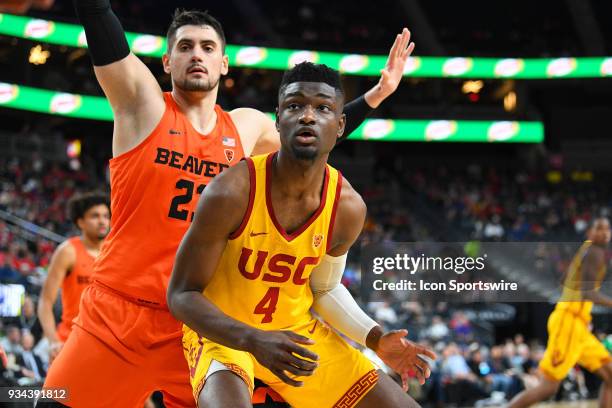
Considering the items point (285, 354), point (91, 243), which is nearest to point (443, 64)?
point (91, 243)

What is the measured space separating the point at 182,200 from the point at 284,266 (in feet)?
2.21

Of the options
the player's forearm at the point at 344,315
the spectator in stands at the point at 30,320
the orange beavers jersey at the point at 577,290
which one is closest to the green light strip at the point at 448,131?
the spectator in stands at the point at 30,320

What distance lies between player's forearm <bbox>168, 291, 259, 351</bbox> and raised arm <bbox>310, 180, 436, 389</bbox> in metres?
0.70

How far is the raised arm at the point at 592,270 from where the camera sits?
25.0 feet

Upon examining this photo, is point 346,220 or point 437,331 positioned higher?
point 437,331

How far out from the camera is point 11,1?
193 centimetres

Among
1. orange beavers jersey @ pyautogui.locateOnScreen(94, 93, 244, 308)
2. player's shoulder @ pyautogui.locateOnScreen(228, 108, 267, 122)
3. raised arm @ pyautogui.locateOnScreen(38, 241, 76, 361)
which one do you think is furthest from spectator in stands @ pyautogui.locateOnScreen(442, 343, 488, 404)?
orange beavers jersey @ pyautogui.locateOnScreen(94, 93, 244, 308)

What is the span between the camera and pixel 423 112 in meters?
29.7

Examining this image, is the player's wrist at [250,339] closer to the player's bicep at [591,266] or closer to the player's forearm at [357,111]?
the player's forearm at [357,111]

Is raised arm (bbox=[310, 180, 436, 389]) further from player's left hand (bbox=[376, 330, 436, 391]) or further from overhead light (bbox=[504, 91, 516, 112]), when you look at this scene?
overhead light (bbox=[504, 91, 516, 112])

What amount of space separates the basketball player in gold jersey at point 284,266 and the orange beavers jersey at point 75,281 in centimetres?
302

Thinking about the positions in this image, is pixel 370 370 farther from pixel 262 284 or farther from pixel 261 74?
pixel 261 74

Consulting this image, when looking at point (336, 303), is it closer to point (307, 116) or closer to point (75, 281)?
point (307, 116)

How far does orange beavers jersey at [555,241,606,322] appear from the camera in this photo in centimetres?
786
